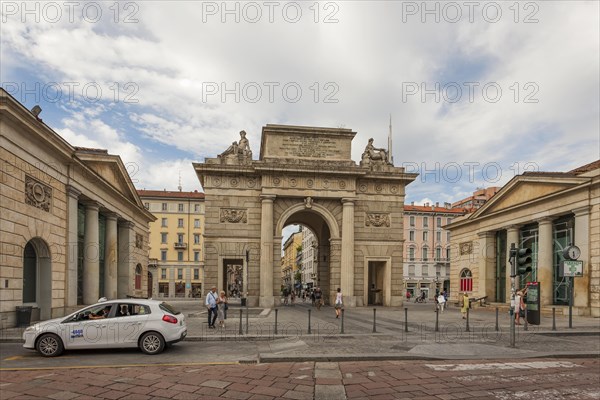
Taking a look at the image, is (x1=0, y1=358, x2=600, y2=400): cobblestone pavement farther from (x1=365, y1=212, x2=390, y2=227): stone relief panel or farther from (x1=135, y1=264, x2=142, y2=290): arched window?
(x1=135, y1=264, x2=142, y2=290): arched window

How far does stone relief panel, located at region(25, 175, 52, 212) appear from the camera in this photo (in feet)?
57.1

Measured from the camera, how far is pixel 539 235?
29203 millimetres

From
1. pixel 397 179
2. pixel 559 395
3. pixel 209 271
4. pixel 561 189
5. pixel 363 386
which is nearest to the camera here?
pixel 559 395

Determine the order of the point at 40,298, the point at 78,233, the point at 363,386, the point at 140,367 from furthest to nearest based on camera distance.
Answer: the point at 78,233, the point at 40,298, the point at 140,367, the point at 363,386

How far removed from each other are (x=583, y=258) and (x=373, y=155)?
1640 centimetres

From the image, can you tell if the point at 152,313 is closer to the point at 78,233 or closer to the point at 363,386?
the point at 363,386

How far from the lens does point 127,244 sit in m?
34.1

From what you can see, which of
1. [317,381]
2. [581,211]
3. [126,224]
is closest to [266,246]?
[126,224]

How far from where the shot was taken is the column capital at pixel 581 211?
974 inches

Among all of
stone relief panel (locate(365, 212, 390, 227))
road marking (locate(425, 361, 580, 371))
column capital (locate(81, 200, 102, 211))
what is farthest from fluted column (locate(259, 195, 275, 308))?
road marking (locate(425, 361, 580, 371))

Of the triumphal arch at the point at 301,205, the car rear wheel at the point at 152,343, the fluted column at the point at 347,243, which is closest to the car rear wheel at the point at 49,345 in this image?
the car rear wheel at the point at 152,343

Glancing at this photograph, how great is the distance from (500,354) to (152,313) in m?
9.21

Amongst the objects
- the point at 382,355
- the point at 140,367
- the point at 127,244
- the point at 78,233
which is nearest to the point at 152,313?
the point at 140,367

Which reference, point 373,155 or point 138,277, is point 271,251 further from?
point 138,277
